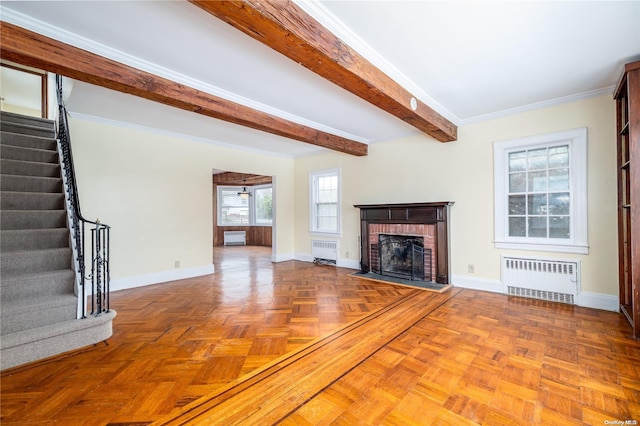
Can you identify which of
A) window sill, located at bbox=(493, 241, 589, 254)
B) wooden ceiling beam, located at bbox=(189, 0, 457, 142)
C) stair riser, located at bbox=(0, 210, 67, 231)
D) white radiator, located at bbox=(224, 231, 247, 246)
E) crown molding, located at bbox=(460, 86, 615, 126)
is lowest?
white radiator, located at bbox=(224, 231, 247, 246)

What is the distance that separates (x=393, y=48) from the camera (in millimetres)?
2363

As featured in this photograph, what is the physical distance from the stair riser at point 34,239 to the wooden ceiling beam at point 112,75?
1.56m

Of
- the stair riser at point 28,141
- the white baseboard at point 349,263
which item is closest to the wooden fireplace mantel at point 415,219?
the white baseboard at point 349,263

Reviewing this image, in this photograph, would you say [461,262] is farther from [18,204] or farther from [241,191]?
[241,191]

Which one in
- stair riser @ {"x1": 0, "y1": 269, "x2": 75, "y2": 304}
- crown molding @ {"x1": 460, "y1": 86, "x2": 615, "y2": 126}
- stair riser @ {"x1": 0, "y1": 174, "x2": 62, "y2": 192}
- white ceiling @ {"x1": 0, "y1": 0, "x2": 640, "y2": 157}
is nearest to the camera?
white ceiling @ {"x1": 0, "y1": 0, "x2": 640, "y2": 157}

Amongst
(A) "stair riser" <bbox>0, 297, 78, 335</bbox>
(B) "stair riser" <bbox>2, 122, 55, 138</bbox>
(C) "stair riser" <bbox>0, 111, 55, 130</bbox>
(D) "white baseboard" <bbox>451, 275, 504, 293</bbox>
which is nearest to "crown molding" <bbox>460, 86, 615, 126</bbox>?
(D) "white baseboard" <bbox>451, 275, 504, 293</bbox>

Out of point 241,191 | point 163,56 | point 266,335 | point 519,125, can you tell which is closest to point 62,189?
point 163,56

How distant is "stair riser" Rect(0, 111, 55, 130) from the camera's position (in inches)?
153

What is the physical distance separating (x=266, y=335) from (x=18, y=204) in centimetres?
306

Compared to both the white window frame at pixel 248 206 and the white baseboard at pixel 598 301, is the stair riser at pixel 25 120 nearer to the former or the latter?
the white window frame at pixel 248 206

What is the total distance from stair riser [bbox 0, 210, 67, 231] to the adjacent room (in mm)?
18

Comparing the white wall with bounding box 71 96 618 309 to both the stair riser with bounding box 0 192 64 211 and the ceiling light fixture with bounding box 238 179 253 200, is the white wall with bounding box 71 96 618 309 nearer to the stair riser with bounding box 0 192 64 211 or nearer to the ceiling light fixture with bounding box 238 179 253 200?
the stair riser with bounding box 0 192 64 211

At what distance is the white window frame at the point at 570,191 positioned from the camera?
332 cm

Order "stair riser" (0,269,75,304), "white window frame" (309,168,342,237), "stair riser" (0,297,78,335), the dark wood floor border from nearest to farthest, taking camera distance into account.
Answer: the dark wood floor border, "stair riser" (0,297,78,335), "stair riser" (0,269,75,304), "white window frame" (309,168,342,237)
